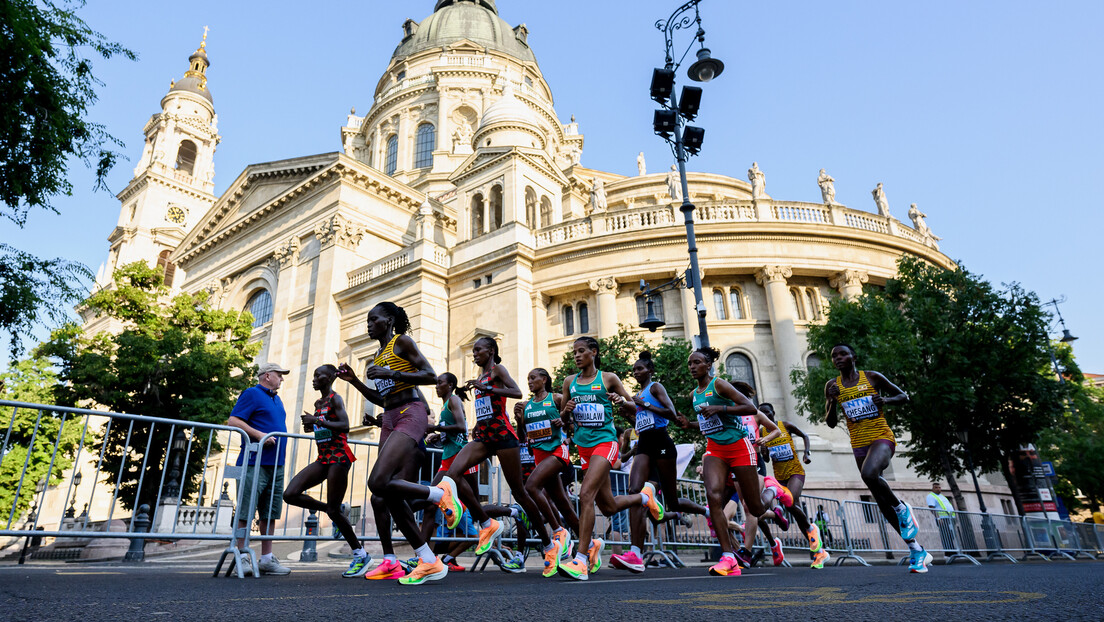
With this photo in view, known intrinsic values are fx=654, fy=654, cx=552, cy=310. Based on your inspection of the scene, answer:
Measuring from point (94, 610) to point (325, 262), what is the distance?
2772cm

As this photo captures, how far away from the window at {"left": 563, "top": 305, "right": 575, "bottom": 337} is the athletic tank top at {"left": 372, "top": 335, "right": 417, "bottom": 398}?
1892cm

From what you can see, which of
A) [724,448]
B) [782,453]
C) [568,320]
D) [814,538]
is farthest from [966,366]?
[724,448]

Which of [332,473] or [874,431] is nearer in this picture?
[332,473]

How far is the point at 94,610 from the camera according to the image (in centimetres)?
274

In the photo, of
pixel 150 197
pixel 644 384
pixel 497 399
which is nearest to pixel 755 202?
pixel 644 384

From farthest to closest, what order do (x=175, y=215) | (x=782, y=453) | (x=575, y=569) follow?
(x=175, y=215)
(x=782, y=453)
(x=575, y=569)

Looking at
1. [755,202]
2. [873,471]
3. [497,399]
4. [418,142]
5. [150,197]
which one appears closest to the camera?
[497,399]

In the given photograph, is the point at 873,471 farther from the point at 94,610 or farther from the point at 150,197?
the point at 150,197

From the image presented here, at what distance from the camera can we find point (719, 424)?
6391 mm

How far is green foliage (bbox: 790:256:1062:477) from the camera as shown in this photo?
53.7 ft

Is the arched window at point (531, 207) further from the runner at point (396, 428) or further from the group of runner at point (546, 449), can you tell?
the runner at point (396, 428)

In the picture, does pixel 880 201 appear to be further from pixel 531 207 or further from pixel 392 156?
pixel 392 156

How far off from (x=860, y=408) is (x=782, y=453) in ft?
7.37

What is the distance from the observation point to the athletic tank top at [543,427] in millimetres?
5992
